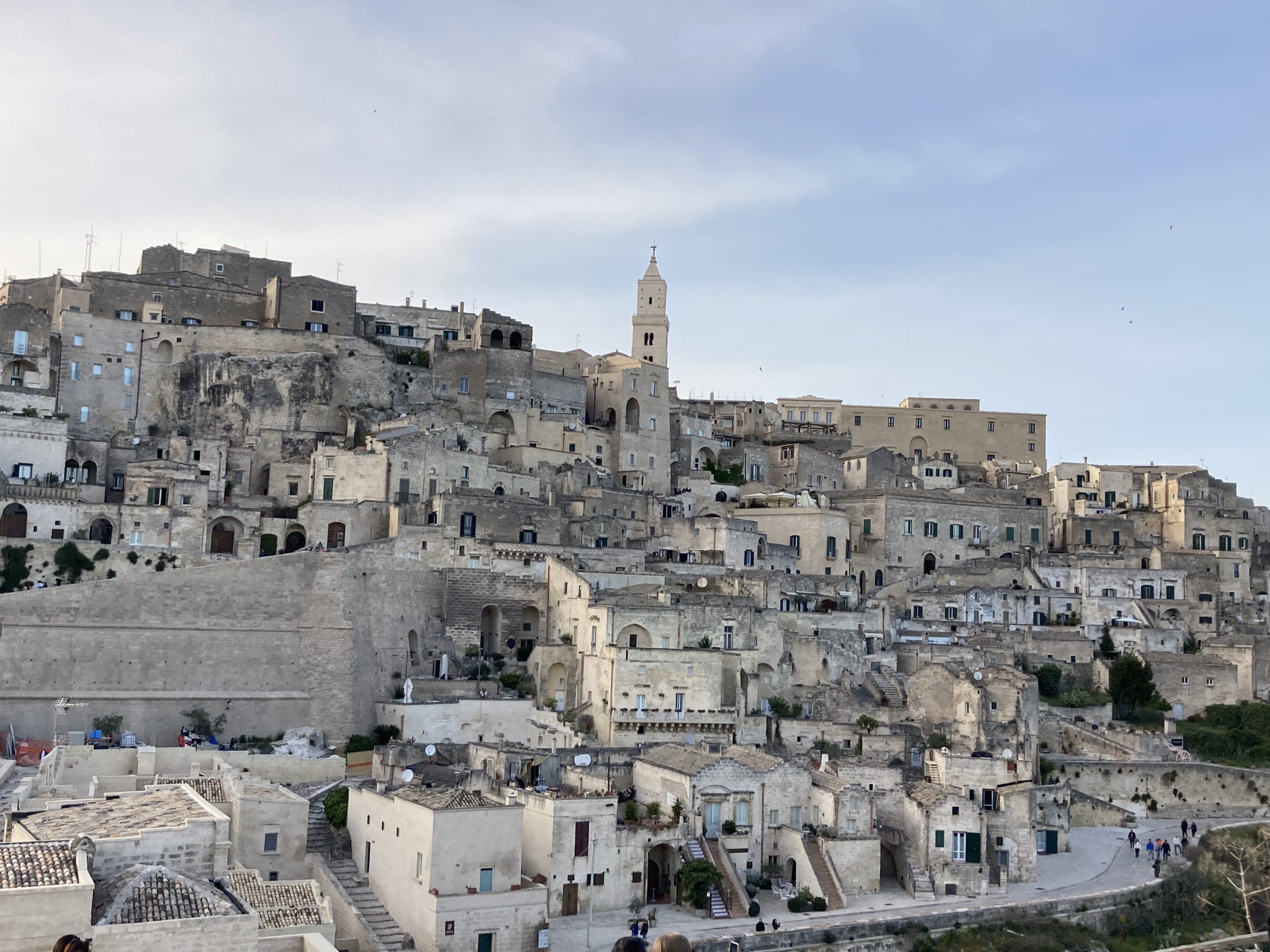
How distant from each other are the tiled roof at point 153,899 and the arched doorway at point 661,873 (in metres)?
15.1

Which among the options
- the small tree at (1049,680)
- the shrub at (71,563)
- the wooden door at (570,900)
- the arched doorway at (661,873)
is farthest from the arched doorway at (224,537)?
the small tree at (1049,680)

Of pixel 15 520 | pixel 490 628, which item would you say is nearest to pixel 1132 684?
pixel 490 628

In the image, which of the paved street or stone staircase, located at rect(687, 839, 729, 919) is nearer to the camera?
the paved street

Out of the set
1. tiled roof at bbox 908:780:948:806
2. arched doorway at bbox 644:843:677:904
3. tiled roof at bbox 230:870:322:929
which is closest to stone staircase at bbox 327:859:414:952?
tiled roof at bbox 230:870:322:929

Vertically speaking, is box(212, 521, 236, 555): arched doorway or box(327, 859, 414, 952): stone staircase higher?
box(212, 521, 236, 555): arched doorway

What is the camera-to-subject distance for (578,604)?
1683 inches

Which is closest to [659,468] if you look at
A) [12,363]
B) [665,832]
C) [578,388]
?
[578,388]

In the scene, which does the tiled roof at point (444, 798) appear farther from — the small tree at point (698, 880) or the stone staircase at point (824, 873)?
the stone staircase at point (824, 873)

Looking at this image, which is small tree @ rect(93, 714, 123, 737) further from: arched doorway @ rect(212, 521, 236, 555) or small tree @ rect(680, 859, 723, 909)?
small tree @ rect(680, 859, 723, 909)

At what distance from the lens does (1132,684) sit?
47.2 meters

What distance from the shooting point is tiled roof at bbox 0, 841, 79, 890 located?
16500 mm

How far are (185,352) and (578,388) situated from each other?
711 inches

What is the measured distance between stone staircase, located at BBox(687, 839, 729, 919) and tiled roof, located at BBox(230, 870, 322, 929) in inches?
400

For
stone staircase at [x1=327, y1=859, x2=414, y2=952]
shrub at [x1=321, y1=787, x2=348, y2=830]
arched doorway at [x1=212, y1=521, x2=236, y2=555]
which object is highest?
arched doorway at [x1=212, y1=521, x2=236, y2=555]
